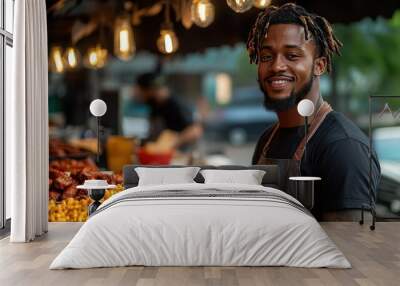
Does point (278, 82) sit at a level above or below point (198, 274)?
above

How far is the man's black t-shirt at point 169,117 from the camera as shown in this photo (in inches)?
313

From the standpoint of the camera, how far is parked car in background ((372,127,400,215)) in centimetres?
779

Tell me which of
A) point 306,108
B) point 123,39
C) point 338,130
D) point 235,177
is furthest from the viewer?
point 123,39

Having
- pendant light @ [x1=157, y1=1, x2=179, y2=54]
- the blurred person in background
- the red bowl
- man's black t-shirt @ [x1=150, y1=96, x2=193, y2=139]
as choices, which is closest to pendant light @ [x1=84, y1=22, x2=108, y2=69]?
the blurred person in background

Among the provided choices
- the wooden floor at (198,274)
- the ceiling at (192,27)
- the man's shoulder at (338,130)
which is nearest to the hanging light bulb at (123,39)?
the ceiling at (192,27)

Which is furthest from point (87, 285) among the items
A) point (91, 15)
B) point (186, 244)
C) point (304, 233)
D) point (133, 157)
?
point (91, 15)

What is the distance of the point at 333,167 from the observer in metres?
7.64

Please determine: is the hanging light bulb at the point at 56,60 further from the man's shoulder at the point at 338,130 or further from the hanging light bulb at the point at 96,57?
the man's shoulder at the point at 338,130

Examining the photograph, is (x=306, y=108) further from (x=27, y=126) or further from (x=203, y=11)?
(x=27, y=126)

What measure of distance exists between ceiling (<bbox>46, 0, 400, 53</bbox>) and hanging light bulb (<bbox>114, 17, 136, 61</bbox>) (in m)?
0.07

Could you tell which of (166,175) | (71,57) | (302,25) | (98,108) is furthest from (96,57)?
(302,25)

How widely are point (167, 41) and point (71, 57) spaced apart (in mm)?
1105

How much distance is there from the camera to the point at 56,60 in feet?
26.1

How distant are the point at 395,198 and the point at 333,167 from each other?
33.1 inches
